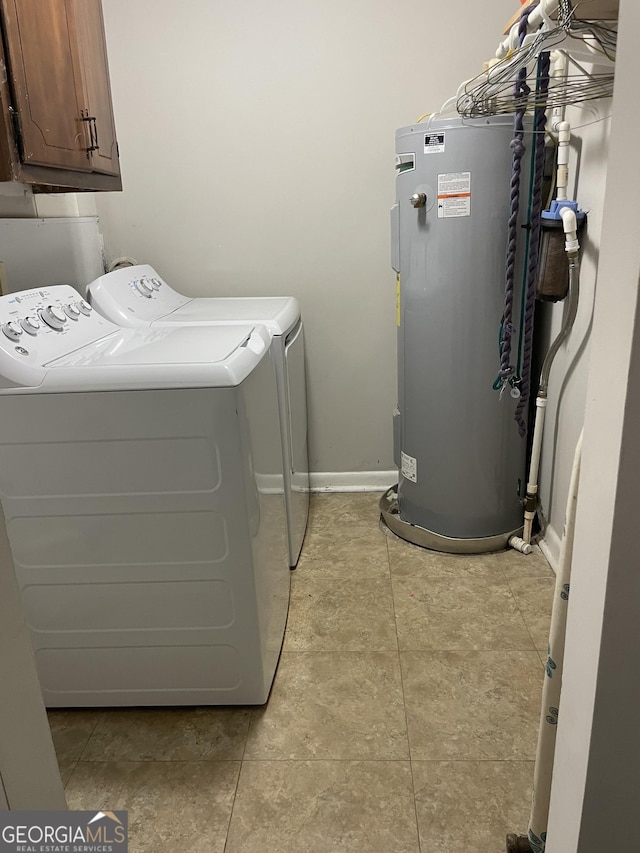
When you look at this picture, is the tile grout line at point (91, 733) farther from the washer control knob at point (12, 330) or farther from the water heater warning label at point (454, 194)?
the water heater warning label at point (454, 194)

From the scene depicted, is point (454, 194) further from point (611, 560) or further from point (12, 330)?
point (611, 560)

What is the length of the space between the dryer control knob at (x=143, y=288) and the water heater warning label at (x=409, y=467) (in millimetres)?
1180

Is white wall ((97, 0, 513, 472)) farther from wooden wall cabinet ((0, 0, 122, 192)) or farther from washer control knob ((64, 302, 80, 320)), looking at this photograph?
washer control knob ((64, 302, 80, 320))

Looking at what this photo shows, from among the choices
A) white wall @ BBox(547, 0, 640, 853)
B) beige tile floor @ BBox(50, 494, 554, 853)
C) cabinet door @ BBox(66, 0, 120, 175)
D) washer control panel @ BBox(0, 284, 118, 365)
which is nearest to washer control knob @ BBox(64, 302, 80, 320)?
washer control panel @ BBox(0, 284, 118, 365)

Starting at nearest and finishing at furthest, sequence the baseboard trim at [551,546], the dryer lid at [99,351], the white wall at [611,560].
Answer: the white wall at [611,560]
the dryer lid at [99,351]
the baseboard trim at [551,546]

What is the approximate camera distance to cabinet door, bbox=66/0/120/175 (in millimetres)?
1868

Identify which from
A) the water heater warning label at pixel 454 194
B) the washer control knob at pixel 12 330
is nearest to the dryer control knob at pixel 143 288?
the washer control knob at pixel 12 330

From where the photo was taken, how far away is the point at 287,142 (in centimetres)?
255

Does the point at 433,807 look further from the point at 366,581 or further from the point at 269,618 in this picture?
the point at 366,581

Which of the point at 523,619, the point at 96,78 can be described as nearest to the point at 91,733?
the point at 523,619

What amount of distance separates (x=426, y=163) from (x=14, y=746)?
1.98 meters

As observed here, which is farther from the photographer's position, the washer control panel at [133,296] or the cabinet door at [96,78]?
the washer control panel at [133,296]

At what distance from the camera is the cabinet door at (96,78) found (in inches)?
73.5

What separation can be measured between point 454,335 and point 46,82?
1.45m
